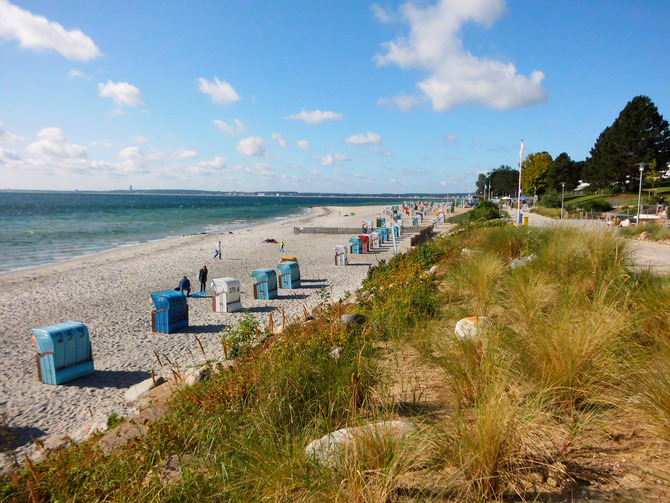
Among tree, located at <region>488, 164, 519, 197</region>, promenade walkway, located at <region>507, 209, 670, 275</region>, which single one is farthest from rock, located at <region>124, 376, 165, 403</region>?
tree, located at <region>488, 164, 519, 197</region>

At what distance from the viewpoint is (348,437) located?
2.37 m

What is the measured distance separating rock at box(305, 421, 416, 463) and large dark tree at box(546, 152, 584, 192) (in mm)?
67313

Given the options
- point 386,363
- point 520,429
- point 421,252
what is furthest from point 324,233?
point 520,429

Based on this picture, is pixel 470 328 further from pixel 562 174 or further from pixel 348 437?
pixel 562 174

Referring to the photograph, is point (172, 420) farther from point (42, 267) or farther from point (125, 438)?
point (42, 267)

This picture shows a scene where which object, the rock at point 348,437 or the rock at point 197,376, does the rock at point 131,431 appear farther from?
the rock at point 348,437

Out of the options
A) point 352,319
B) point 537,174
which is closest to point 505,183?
point 537,174

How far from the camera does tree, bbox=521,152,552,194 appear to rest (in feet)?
221

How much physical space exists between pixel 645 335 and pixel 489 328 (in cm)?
129

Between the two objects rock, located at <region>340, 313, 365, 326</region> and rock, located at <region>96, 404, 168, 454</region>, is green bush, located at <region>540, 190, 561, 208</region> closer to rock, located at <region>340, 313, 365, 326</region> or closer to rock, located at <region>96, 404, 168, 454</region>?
rock, located at <region>340, 313, 365, 326</region>

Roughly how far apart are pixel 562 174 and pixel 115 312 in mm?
64390

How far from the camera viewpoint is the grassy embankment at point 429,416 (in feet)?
6.98

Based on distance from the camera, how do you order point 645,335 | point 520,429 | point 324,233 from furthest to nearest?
point 324,233
point 645,335
point 520,429

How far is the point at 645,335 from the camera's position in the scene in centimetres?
350
